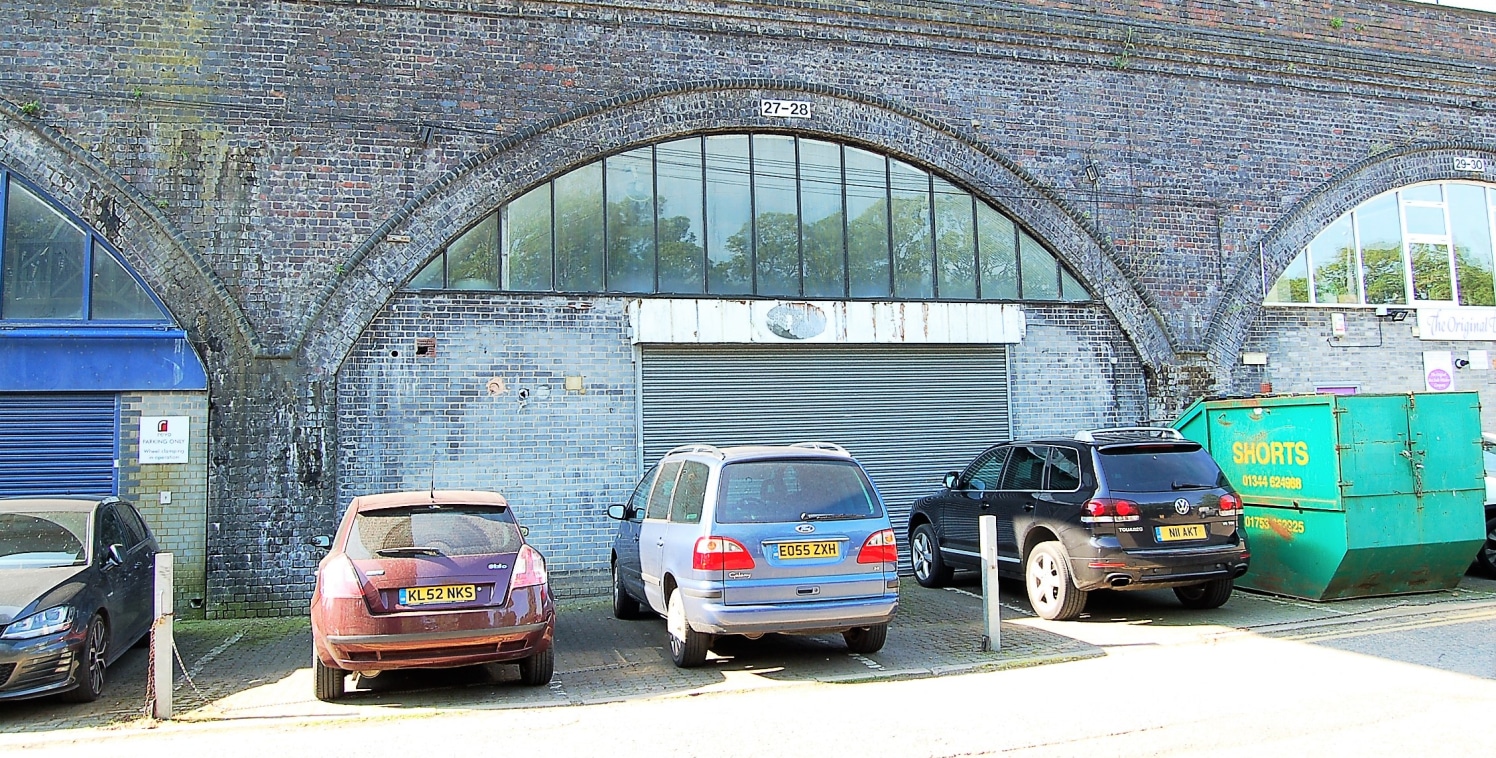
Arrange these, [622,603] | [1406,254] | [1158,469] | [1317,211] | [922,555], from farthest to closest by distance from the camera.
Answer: [1406,254] < [1317,211] < [922,555] < [622,603] < [1158,469]

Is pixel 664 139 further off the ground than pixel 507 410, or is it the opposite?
pixel 664 139

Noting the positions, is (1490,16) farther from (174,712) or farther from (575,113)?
(174,712)

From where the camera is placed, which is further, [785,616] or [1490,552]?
[1490,552]

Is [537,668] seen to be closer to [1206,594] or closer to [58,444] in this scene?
[1206,594]

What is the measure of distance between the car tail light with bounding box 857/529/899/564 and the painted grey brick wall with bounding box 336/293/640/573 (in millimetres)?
5374

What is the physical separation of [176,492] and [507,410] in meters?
3.70

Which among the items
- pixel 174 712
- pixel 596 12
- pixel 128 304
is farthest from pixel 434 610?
pixel 596 12

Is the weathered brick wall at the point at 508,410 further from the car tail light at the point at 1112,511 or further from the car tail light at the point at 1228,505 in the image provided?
the car tail light at the point at 1228,505

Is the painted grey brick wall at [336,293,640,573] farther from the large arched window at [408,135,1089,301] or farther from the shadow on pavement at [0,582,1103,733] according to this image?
the shadow on pavement at [0,582,1103,733]

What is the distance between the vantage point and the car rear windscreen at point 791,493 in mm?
8164

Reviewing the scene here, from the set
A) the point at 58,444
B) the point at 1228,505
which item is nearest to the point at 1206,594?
the point at 1228,505

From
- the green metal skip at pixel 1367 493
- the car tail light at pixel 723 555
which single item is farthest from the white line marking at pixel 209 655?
the green metal skip at pixel 1367 493

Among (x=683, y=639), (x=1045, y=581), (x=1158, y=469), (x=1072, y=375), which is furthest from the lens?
(x=1072, y=375)

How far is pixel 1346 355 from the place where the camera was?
16.3 meters
